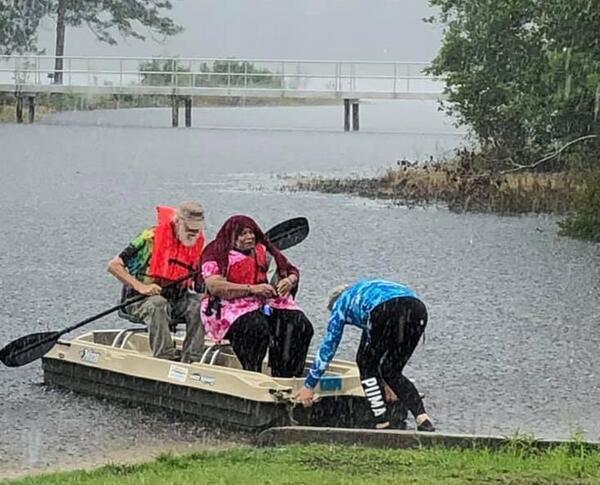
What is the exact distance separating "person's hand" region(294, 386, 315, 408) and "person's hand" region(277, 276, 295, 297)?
859mm

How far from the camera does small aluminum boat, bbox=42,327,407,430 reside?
809 cm

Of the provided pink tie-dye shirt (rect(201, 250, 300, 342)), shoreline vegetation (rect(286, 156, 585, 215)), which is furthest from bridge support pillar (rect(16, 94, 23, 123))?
pink tie-dye shirt (rect(201, 250, 300, 342))

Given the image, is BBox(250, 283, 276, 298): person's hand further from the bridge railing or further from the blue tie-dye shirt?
the bridge railing

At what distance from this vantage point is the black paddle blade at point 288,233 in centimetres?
981

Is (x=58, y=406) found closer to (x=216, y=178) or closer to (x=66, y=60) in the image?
(x=216, y=178)

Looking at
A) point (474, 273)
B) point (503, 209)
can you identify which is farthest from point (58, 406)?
point (503, 209)

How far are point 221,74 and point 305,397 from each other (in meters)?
51.0

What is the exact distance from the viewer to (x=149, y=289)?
9.13m

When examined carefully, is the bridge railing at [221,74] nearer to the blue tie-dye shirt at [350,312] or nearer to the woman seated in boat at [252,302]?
the woman seated in boat at [252,302]

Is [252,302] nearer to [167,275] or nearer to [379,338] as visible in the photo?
[167,275]

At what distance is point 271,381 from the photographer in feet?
26.8

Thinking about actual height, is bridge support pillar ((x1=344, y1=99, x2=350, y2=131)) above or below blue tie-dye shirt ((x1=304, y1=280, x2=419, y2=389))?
above

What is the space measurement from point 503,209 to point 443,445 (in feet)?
60.6

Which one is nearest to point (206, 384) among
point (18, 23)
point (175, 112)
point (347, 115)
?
point (347, 115)
